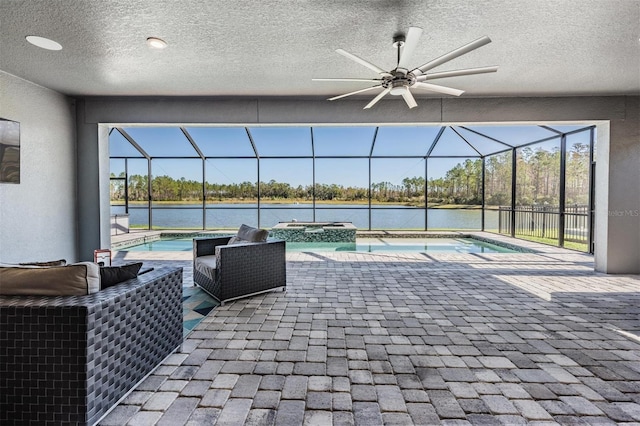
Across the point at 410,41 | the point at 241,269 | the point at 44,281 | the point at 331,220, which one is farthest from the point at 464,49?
the point at 331,220

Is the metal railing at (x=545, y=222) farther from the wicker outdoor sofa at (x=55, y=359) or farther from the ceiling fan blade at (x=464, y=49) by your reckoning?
the wicker outdoor sofa at (x=55, y=359)

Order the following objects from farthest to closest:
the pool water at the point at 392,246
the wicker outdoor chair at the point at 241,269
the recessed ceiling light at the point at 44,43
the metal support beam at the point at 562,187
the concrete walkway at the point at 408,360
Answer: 1. the pool water at the point at 392,246
2. the metal support beam at the point at 562,187
3. the wicker outdoor chair at the point at 241,269
4. the recessed ceiling light at the point at 44,43
5. the concrete walkway at the point at 408,360

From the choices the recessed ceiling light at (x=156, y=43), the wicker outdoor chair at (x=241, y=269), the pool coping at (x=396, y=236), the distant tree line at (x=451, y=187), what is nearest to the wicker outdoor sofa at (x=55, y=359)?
the wicker outdoor chair at (x=241, y=269)

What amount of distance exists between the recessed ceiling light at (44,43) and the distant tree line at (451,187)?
245 inches

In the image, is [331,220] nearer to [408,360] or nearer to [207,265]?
[207,265]

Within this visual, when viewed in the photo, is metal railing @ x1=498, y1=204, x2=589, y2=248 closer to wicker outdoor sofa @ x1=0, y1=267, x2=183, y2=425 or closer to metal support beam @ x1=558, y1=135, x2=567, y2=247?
metal support beam @ x1=558, y1=135, x2=567, y2=247

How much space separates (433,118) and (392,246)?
369cm

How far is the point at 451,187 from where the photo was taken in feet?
41.5

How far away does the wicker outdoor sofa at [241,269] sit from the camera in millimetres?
3285

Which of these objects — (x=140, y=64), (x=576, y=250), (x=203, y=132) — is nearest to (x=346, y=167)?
(x=203, y=132)

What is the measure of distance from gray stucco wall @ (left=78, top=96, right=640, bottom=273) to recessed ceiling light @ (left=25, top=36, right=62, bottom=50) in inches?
66.9

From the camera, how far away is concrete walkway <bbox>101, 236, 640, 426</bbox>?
162cm

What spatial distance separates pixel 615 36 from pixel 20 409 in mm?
5121

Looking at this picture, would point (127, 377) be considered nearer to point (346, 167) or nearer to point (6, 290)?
point (6, 290)
